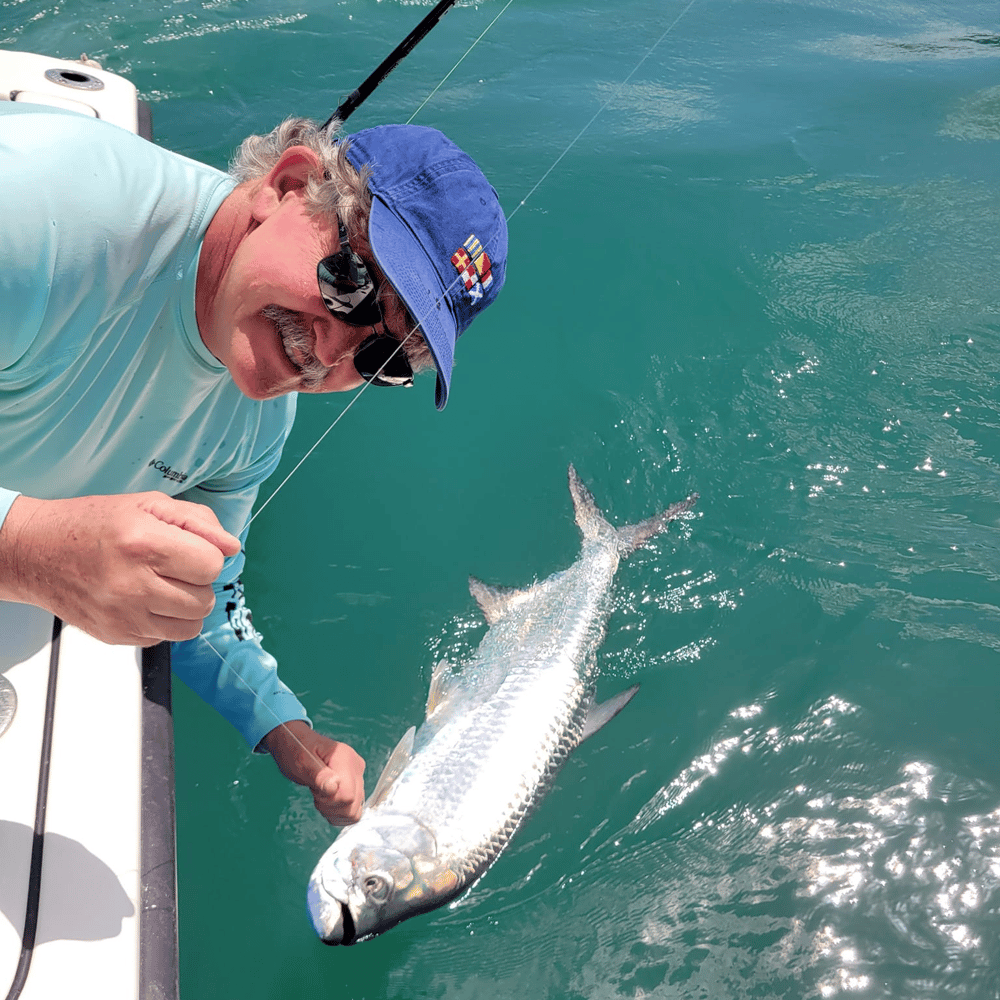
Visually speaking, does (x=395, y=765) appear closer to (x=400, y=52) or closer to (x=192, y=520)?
(x=192, y=520)

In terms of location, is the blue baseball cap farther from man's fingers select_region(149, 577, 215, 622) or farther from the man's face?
man's fingers select_region(149, 577, 215, 622)

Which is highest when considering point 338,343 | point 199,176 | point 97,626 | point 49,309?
point 199,176

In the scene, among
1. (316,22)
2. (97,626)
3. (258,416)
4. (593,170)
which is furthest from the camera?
(316,22)

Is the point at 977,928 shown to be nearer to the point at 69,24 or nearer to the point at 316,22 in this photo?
the point at 316,22

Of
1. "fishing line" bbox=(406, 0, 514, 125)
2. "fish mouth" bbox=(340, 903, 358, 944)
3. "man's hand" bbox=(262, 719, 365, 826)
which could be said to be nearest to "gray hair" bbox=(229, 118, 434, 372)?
"man's hand" bbox=(262, 719, 365, 826)

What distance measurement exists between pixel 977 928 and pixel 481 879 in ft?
5.82

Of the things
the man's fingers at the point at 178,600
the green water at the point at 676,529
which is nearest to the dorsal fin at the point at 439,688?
the green water at the point at 676,529

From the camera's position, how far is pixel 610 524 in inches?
156

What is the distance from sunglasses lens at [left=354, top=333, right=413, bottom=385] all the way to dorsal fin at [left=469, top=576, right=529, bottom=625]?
1.79 meters

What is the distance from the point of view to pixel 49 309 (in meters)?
1.59

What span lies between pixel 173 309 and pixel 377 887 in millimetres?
1728

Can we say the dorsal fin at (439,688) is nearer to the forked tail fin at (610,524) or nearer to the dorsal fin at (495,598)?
the dorsal fin at (495,598)

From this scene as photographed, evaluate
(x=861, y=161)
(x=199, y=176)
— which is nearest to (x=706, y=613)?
(x=199, y=176)

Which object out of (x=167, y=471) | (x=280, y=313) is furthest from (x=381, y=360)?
(x=167, y=471)
